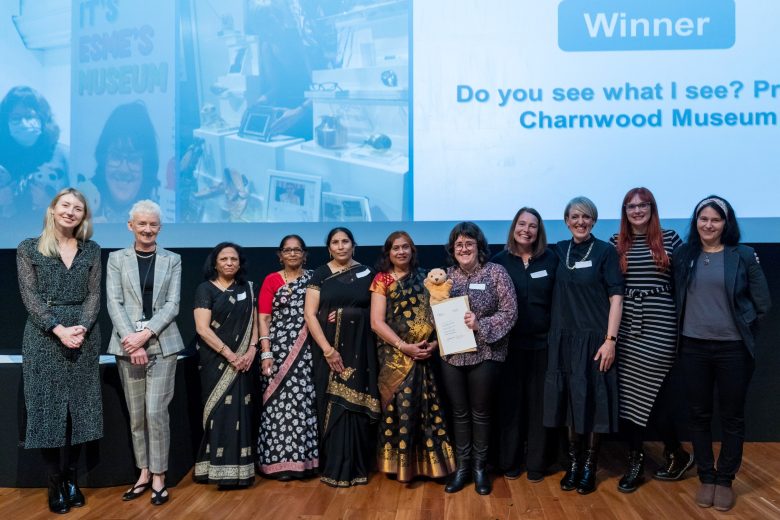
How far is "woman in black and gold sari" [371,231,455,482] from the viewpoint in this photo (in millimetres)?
3225

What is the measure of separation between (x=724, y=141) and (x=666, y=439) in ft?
5.69

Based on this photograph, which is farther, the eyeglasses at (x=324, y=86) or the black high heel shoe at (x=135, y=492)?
the eyeglasses at (x=324, y=86)

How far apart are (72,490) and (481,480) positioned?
197 cm

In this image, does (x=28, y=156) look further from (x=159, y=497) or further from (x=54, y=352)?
(x=159, y=497)

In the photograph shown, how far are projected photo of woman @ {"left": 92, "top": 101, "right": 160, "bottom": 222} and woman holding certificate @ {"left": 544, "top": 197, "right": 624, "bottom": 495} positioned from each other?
247 centimetres

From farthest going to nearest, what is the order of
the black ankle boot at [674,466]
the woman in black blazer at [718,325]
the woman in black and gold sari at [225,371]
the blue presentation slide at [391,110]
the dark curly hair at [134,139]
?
the dark curly hair at [134,139]
the blue presentation slide at [391,110]
the black ankle boot at [674,466]
the woman in black and gold sari at [225,371]
the woman in black blazer at [718,325]

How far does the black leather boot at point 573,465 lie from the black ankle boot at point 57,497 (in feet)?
7.84

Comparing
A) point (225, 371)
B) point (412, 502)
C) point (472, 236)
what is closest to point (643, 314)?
point (472, 236)

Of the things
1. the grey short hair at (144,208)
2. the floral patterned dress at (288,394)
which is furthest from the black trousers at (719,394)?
the grey short hair at (144,208)

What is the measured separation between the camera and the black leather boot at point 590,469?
3166mm

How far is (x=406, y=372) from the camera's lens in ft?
10.7

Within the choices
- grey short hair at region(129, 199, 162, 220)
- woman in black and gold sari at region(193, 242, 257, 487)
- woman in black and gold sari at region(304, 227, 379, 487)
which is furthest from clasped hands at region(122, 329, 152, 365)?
woman in black and gold sari at region(304, 227, 379, 487)

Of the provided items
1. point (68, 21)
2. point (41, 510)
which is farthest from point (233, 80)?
point (41, 510)

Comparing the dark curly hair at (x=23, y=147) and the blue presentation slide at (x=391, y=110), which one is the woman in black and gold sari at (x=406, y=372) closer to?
the blue presentation slide at (x=391, y=110)
